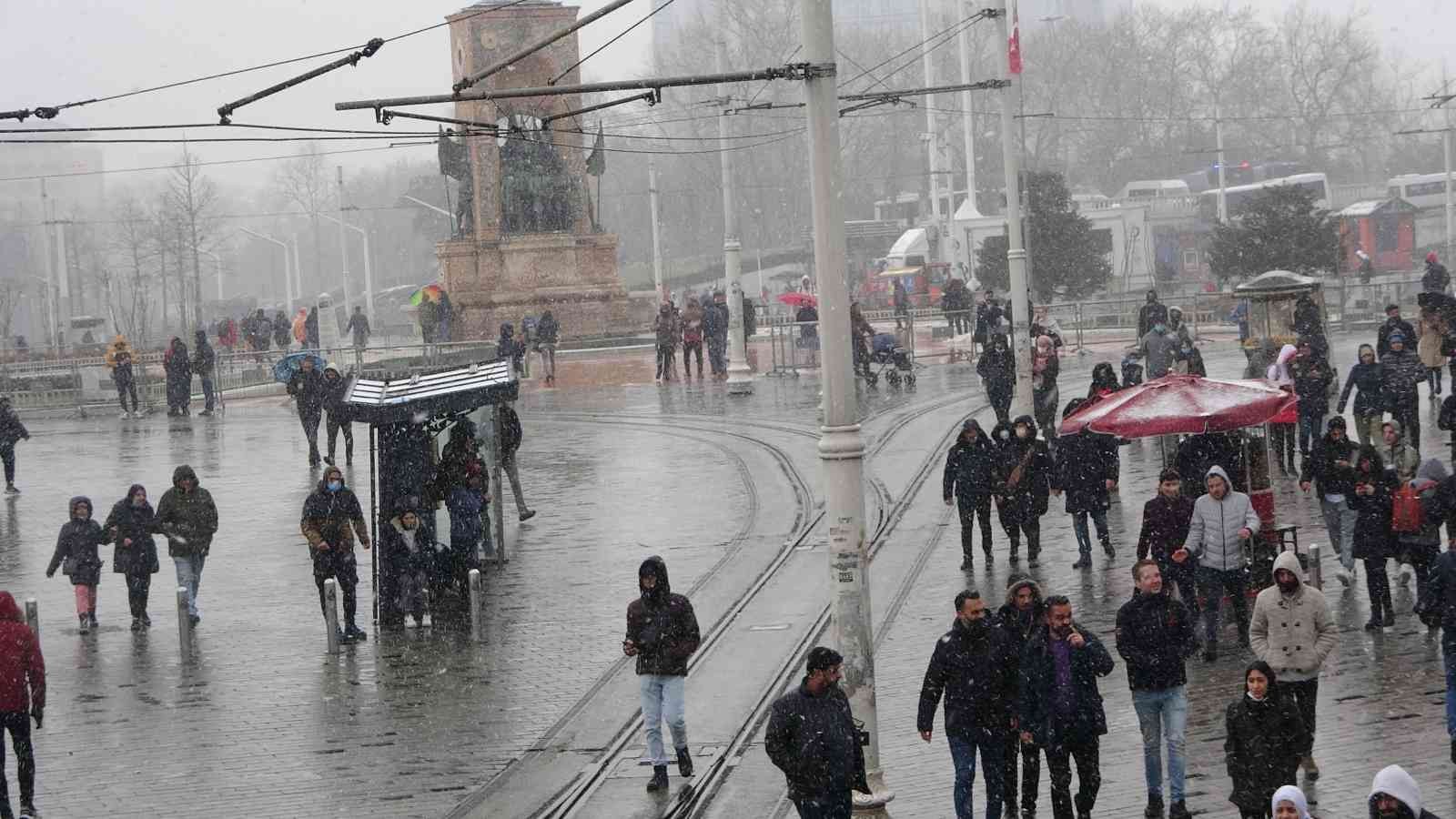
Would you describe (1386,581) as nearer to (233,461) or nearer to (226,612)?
(226,612)

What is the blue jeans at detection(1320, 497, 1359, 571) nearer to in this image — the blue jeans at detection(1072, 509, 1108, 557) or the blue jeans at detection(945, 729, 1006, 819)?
the blue jeans at detection(1072, 509, 1108, 557)

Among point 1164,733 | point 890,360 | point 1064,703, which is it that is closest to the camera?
point 1064,703

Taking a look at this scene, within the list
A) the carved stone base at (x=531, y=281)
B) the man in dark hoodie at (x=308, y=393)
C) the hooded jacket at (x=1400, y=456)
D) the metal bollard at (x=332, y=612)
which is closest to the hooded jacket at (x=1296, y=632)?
the hooded jacket at (x=1400, y=456)

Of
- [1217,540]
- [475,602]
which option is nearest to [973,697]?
[1217,540]

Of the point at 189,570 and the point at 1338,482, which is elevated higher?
the point at 1338,482

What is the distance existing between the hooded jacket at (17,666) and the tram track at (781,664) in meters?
3.01

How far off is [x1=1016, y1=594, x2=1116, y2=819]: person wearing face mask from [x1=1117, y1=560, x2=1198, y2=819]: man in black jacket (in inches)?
14.9

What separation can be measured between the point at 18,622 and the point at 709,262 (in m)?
84.1

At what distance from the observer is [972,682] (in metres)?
10.3

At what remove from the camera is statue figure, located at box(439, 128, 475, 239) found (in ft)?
153

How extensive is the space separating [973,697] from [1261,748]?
1509 mm

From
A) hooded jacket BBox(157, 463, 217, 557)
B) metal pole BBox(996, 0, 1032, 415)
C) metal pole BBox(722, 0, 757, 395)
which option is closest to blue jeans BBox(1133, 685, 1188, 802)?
hooded jacket BBox(157, 463, 217, 557)

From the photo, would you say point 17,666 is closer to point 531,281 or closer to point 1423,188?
point 531,281

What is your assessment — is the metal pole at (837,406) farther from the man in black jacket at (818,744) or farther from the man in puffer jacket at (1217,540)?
the man in puffer jacket at (1217,540)
